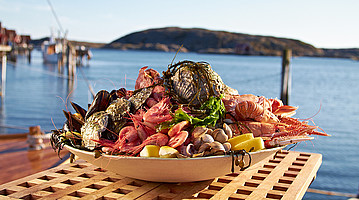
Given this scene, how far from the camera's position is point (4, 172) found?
10.7ft

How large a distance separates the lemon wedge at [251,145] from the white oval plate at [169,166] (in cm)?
2

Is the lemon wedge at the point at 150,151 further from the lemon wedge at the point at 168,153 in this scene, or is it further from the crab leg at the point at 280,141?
the crab leg at the point at 280,141

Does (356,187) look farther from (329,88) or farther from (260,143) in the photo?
(329,88)

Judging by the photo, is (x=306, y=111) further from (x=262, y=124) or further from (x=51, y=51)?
(x=51, y=51)

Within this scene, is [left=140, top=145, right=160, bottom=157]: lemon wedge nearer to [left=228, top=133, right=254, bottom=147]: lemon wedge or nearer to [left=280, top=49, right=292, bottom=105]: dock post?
[left=228, top=133, right=254, bottom=147]: lemon wedge

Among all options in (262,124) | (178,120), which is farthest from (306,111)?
(178,120)

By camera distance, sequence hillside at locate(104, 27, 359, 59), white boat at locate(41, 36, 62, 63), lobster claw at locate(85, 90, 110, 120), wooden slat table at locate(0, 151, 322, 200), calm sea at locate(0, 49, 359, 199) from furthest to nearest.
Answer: hillside at locate(104, 27, 359, 59) → white boat at locate(41, 36, 62, 63) → calm sea at locate(0, 49, 359, 199) → lobster claw at locate(85, 90, 110, 120) → wooden slat table at locate(0, 151, 322, 200)

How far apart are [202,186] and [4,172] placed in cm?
259

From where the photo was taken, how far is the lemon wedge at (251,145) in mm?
1119

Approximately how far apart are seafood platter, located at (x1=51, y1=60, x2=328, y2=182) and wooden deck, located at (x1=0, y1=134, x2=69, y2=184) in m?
2.20

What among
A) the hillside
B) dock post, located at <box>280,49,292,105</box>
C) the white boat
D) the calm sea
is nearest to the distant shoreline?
the hillside

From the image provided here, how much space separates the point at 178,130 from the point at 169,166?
0.34 feet

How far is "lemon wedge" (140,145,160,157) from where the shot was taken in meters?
1.06

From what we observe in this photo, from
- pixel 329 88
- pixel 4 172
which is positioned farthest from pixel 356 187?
pixel 329 88
